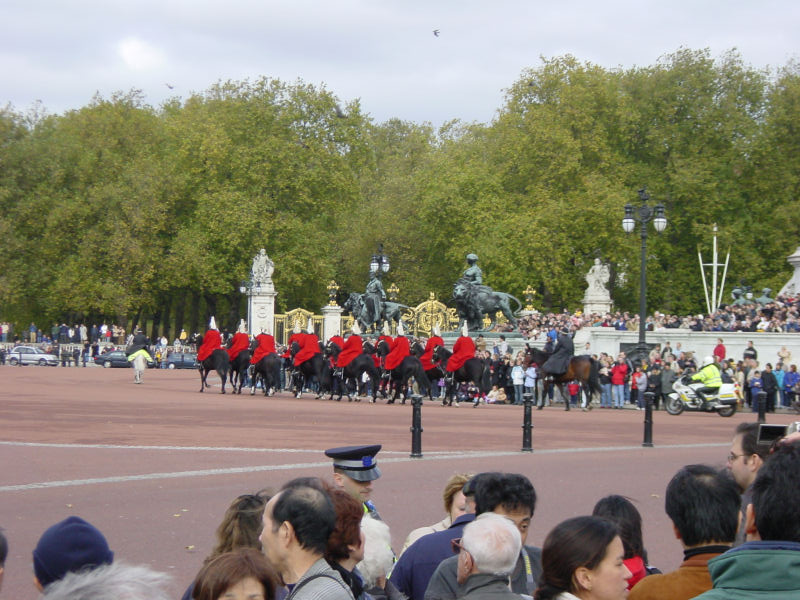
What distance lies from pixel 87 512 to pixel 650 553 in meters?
5.14

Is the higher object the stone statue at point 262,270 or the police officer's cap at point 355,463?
the stone statue at point 262,270

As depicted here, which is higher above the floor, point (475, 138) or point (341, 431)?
point (475, 138)

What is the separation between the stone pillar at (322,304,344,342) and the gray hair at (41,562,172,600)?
42638mm

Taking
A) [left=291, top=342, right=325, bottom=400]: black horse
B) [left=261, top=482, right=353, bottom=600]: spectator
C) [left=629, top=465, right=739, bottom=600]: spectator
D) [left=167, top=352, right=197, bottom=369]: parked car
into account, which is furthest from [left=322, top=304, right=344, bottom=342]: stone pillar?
[left=261, top=482, right=353, bottom=600]: spectator

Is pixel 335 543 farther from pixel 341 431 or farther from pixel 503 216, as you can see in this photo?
pixel 503 216

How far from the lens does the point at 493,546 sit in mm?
4328

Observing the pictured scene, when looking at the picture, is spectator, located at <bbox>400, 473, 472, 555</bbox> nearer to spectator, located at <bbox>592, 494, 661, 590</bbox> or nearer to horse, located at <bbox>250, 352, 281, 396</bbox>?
spectator, located at <bbox>592, 494, 661, 590</bbox>

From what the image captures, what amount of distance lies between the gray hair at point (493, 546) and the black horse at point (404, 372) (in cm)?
2484

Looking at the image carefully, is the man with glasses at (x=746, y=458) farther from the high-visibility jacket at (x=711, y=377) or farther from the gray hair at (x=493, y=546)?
the high-visibility jacket at (x=711, y=377)

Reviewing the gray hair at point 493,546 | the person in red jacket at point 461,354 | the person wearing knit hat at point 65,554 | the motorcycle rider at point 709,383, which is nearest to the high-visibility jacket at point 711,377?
the motorcycle rider at point 709,383

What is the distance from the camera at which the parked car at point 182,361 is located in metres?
58.3

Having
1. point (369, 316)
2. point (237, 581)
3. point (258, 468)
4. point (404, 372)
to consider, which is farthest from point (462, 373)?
point (237, 581)

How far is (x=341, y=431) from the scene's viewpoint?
19.9 m

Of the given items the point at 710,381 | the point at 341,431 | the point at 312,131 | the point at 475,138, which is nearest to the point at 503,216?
the point at 312,131
